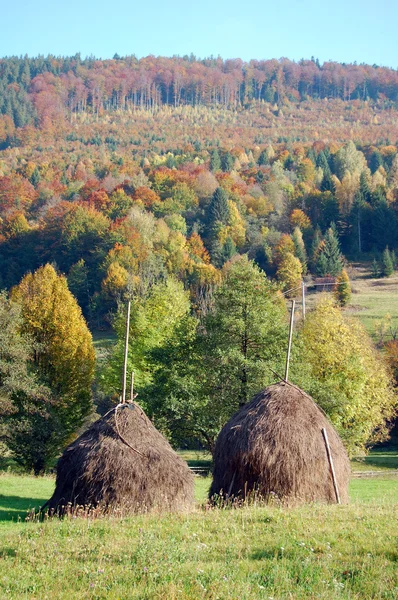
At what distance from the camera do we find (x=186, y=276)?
330 ft

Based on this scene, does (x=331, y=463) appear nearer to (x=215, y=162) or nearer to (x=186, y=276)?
(x=186, y=276)

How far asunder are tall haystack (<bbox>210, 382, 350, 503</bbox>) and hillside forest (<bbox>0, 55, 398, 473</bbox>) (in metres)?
12.1

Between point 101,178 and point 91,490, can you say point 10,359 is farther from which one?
point 101,178

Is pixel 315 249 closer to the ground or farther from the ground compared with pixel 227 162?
closer to the ground

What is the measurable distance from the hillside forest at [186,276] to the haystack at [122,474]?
13.3 metres

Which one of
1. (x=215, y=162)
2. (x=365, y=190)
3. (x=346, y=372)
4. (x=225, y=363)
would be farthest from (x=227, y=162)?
(x=225, y=363)

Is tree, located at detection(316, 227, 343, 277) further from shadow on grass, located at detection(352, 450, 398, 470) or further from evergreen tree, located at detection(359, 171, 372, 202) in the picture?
shadow on grass, located at detection(352, 450, 398, 470)

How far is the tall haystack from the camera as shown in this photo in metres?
17.9

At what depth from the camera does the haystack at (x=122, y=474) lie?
691 inches

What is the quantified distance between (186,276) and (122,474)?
83131 millimetres

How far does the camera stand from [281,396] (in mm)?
19484

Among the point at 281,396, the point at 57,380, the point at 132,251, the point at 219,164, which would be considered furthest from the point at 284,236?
the point at 281,396

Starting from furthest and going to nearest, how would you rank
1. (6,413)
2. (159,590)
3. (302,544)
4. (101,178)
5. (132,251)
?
(101,178) < (132,251) < (6,413) < (302,544) < (159,590)

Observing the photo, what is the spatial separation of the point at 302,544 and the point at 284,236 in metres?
105
